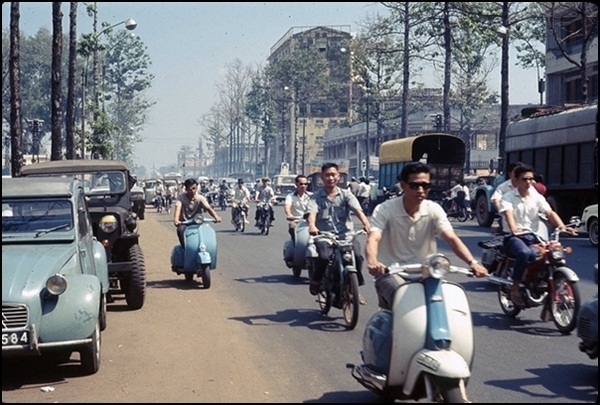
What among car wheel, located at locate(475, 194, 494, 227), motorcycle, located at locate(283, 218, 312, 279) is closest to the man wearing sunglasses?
motorcycle, located at locate(283, 218, 312, 279)

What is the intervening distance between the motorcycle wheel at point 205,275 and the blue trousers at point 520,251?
499 centimetres

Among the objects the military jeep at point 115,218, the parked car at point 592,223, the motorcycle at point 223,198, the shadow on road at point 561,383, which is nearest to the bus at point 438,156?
the parked car at point 592,223

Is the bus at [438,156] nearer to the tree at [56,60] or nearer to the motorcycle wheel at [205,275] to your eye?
the tree at [56,60]

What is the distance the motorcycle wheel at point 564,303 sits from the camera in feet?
30.3

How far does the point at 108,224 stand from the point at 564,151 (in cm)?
1631

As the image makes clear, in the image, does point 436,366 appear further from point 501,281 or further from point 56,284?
point 501,281

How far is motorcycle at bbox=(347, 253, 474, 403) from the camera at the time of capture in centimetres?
568

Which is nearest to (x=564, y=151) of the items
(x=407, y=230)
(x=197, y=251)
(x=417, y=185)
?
(x=197, y=251)

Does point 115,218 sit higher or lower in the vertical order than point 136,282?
higher

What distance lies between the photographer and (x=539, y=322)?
10148mm

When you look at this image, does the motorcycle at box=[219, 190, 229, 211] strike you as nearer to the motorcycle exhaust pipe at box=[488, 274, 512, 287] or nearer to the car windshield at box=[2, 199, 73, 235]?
the motorcycle exhaust pipe at box=[488, 274, 512, 287]

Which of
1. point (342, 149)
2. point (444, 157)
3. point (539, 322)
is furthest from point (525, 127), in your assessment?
point (342, 149)

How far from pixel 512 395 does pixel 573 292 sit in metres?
2.87

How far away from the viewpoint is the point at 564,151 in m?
24.6
